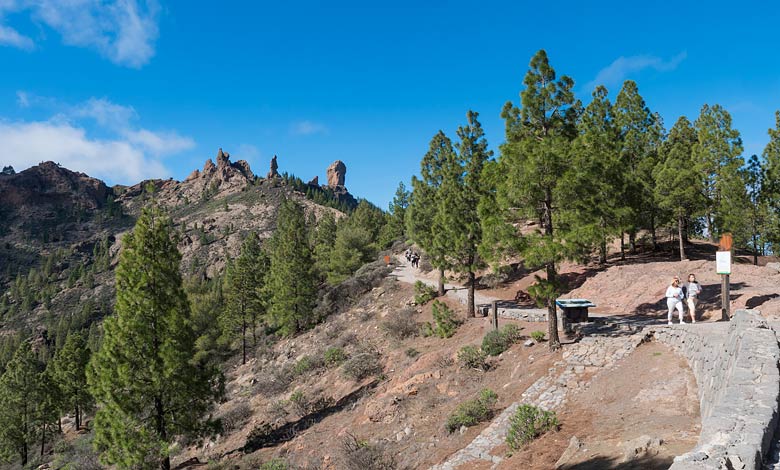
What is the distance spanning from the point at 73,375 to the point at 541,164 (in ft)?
144

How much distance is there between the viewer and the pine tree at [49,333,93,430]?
1511 inches

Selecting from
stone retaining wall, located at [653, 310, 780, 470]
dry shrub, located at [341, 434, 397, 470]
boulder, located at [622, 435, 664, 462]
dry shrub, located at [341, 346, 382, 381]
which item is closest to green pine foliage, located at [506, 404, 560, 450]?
boulder, located at [622, 435, 664, 462]

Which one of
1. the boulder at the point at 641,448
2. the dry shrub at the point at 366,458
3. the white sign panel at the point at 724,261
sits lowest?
the dry shrub at the point at 366,458

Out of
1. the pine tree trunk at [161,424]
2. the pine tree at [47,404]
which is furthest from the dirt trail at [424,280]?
the pine tree at [47,404]

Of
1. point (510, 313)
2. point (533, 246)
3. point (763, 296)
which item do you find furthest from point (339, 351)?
point (763, 296)

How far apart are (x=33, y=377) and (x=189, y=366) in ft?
89.4

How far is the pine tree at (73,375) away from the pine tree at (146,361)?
29124mm

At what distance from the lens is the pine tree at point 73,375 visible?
3838 centimetres

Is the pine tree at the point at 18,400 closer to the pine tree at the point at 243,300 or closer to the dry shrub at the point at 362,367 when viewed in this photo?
the pine tree at the point at 243,300

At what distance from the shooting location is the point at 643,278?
23672 mm

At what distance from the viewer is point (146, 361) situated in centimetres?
1515

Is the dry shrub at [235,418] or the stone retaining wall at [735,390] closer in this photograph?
the stone retaining wall at [735,390]

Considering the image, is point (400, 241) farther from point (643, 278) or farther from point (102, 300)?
point (102, 300)

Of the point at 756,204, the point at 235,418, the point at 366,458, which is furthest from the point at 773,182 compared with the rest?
the point at 235,418
